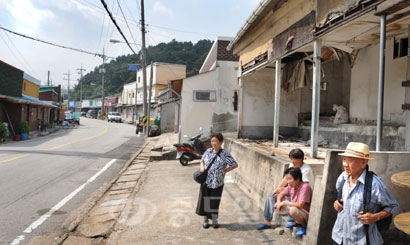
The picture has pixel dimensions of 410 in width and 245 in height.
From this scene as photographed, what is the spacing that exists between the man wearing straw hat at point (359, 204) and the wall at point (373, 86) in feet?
13.9

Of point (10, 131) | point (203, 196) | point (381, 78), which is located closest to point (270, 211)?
point (203, 196)

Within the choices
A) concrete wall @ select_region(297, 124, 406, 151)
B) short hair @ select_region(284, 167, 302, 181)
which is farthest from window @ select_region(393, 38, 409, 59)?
short hair @ select_region(284, 167, 302, 181)

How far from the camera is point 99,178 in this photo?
34.0 feet

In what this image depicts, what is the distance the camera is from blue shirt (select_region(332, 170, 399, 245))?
9.96 feet

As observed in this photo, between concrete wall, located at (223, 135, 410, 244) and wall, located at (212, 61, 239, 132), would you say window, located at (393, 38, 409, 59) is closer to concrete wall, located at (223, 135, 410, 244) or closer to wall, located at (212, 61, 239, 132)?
concrete wall, located at (223, 135, 410, 244)

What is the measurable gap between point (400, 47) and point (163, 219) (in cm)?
574

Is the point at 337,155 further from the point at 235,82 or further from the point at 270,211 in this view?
the point at 235,82

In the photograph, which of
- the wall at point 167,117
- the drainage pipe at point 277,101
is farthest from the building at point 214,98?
the wall at point 167,117

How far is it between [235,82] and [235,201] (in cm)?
1135

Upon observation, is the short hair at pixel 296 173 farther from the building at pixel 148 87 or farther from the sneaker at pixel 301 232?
the building at pixel 148 87

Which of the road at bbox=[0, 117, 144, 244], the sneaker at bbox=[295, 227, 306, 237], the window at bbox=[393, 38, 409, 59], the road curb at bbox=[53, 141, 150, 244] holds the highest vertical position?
the window at bbox=[393, 38, 409, 59]

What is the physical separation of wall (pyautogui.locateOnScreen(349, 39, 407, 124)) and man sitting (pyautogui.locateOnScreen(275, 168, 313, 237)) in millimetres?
3224

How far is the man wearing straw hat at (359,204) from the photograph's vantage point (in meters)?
3.04

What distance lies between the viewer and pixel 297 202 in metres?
4.75
